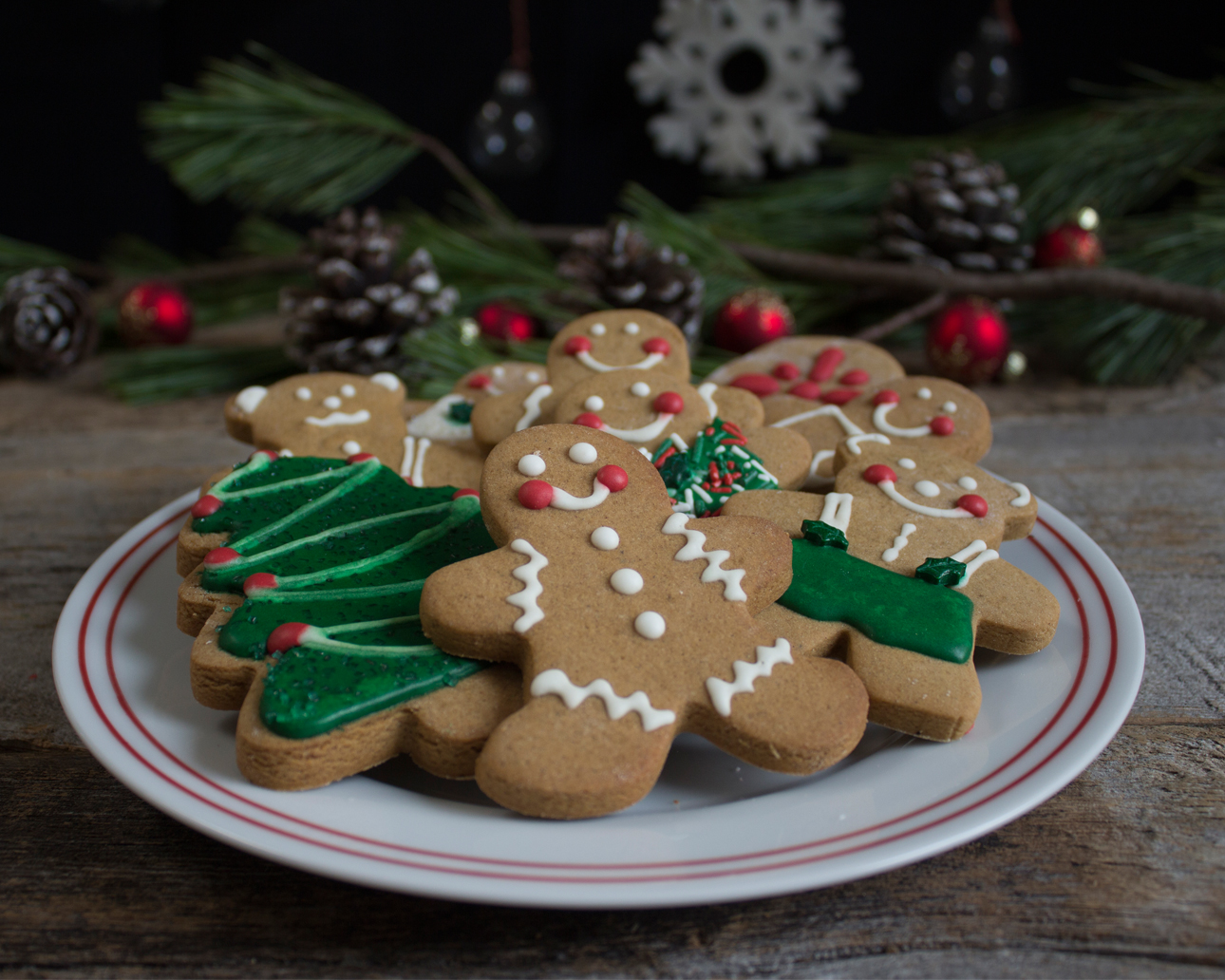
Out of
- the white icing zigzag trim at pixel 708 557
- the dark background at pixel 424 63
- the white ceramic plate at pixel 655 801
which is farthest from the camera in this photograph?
the dark background at pixel 424 63

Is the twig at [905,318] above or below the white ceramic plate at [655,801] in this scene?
below

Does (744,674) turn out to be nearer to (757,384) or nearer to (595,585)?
(595,585)

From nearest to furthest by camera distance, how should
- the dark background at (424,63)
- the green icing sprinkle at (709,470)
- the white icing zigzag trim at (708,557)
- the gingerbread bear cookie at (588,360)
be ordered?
the white icing zigzag trim at (708,557) < the green icing sprinkle at (709,470) < the gingerbread bear cookie at (588,360) < the dark background at (424,63)

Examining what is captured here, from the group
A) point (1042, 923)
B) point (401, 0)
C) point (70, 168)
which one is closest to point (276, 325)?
point (70, 168)

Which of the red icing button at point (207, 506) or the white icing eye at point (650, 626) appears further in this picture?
the red icing button at point (207, 506)

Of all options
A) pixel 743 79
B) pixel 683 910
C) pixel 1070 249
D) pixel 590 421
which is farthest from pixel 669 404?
pixel 743 79

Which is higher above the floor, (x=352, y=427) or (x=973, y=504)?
(x=973, y=504)

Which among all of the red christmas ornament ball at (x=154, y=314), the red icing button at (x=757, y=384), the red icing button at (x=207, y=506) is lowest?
the red christmas ornament ball at (x=154, y=314)

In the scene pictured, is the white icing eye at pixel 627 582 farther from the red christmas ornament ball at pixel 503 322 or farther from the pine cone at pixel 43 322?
the pine cone at pixel 43 322

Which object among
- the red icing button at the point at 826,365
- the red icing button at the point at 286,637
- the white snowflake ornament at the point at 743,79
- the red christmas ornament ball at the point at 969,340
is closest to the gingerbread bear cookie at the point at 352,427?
the red icing button at the point at 286,637
